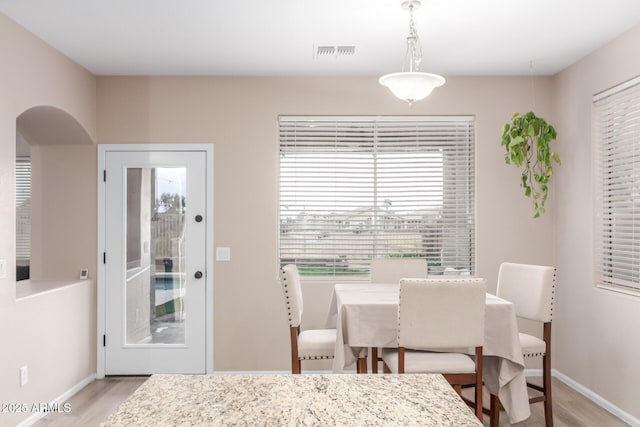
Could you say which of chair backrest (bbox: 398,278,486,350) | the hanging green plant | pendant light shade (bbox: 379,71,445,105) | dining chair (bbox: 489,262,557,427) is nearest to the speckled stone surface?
chair backrest (bbox: 398,278,486,350)

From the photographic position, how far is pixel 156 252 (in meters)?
4.36

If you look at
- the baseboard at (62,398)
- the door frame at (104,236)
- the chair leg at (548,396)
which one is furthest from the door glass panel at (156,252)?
the chair leg at (548,396)

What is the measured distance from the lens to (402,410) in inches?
40.9

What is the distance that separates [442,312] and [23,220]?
4.71 metres

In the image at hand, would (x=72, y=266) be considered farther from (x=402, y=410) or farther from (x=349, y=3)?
(x=402, y=410)

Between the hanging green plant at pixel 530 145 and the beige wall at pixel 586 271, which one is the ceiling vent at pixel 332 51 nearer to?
the hanging green plant at pixel 530 145

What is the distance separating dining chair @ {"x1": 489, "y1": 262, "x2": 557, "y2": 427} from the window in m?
0.59

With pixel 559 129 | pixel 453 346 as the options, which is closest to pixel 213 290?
pixel 453 346

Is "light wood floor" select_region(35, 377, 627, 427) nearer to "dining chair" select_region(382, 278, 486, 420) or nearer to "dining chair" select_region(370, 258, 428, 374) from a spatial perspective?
"dining chair" select_region(382, 278, 486, 420)

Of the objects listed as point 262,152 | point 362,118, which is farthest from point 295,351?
point 362,118

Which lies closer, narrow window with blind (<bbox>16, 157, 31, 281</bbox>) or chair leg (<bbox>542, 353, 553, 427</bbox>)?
chair leg (<bbox>542, 353, 553, 427</bbox>)

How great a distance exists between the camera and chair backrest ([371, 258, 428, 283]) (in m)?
4.01

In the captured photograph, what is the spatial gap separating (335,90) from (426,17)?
1406 mm

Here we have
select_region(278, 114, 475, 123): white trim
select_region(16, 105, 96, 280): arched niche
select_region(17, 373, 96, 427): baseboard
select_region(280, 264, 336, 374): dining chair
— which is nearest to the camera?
select_region(280, 264, 336, 374): dining chair
